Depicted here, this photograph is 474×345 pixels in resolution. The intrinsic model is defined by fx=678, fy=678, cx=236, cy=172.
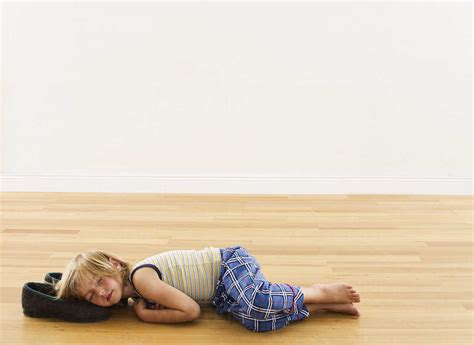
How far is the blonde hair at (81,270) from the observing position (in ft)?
6.86

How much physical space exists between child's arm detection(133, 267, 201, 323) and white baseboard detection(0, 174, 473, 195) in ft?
6.67

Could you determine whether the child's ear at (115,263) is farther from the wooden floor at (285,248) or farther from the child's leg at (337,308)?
the child's leg at (337,308)

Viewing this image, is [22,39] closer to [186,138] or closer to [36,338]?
[186,138]

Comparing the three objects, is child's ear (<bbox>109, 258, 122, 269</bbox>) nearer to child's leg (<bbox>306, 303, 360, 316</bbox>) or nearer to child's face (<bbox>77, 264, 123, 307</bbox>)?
child's face (<bbox>77, 264, 123, 307</bbox>)

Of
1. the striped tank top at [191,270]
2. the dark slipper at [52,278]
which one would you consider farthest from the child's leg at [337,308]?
the dark slipper at [52,278]

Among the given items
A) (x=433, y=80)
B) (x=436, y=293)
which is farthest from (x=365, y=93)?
(x=436, y=293)

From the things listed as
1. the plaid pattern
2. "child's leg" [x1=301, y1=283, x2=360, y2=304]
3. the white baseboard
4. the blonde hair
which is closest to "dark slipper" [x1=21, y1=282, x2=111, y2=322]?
the blonde hair

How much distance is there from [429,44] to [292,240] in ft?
5.84

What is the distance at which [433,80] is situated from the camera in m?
4.16

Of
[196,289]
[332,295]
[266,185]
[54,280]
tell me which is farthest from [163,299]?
[266,185]

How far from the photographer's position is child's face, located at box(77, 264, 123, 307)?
210cm

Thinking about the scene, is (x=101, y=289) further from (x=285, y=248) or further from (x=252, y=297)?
(x=285, y=248)

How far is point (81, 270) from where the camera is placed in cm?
209

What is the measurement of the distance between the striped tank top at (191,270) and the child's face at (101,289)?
0.24 ft
